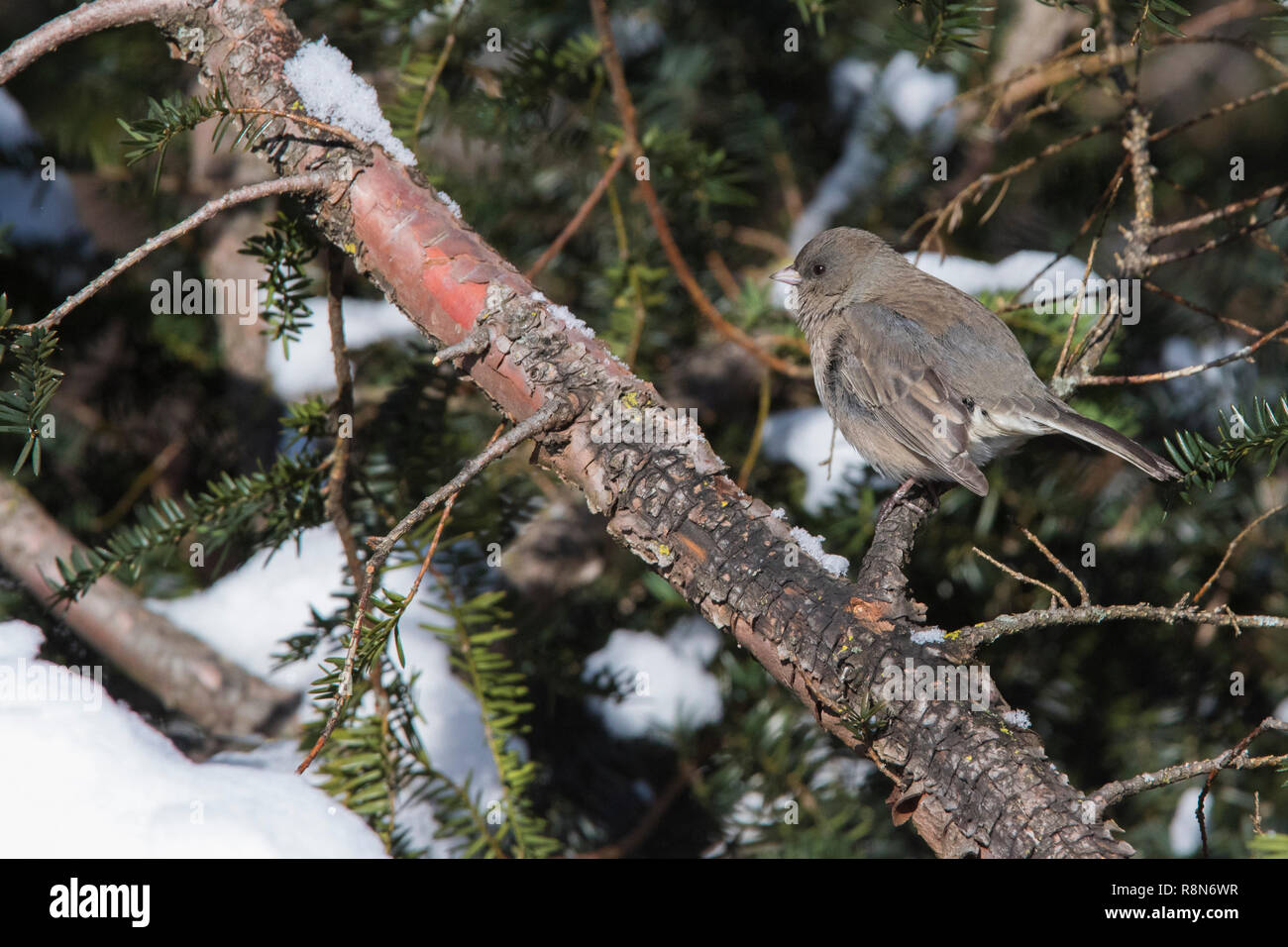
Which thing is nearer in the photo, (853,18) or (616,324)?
(616,324)

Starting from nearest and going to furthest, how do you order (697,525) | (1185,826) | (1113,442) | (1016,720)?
(1016,720), (697,525), (1113,442), (1185,826)

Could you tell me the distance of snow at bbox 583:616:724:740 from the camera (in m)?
2.57

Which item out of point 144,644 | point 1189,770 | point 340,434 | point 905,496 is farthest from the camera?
point 144,644

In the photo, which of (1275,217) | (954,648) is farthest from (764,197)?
(954,648)

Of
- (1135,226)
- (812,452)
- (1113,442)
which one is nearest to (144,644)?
(812,452)

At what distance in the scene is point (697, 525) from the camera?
1661mm

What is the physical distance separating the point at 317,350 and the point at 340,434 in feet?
3.63

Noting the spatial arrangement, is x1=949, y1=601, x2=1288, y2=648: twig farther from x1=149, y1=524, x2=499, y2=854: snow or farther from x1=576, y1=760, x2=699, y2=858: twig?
x1=149, y1=524, x2=499, y2=854: snow

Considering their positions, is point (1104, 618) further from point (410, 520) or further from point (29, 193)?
point (29, 193)

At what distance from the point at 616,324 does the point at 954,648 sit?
4.40 feet

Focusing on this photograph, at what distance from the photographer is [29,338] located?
1421mm

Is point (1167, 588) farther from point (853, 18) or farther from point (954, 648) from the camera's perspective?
point (853, 18)

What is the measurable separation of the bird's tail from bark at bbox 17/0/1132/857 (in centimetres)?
49

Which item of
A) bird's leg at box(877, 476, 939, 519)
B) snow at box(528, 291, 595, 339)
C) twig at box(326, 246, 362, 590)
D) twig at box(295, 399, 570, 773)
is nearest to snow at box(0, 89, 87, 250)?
twig at box(326, 246, 362, 590)
